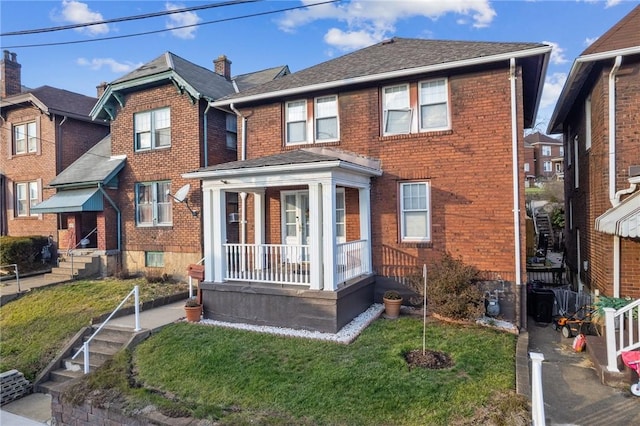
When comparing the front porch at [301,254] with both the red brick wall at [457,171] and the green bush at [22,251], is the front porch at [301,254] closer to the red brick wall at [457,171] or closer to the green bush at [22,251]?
the red brick wall at [457,171]

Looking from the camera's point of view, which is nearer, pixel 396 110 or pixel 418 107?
pixel 418 107

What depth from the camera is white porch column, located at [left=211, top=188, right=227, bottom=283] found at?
9133 millimetres

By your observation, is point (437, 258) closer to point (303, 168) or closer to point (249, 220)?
point (303, 168)

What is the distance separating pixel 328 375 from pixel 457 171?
5.85 meters

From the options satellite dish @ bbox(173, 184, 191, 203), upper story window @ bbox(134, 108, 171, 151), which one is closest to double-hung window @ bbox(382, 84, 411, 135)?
satellite dish @ bbox(173, 184, 191, 203)

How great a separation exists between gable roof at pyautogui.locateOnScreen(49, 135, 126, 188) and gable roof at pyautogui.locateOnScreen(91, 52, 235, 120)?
1.67 m

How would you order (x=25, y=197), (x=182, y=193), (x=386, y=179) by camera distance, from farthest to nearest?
1. (x=25, y=197)
2. (x=182, y=193)
3. (x=386, y=179)

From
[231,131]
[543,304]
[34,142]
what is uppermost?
[34,142]

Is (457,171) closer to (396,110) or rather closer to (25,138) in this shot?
(396,110)

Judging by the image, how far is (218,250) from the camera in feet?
30.1

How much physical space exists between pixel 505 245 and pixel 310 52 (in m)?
11.1

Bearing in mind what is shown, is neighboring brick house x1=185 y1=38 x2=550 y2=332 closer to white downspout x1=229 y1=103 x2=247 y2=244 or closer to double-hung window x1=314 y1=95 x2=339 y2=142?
double-hung window x1=314 y1=95 x2=339 y2=142

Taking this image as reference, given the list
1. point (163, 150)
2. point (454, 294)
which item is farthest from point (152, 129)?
point (454, 294)

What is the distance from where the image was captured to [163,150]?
13.8 meters
